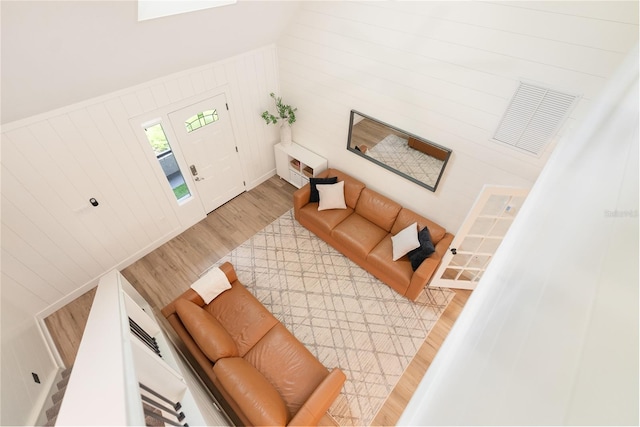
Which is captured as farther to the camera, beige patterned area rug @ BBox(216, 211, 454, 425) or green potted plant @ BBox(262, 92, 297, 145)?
green potted plant @ BBox(262, 92, 297, 145)

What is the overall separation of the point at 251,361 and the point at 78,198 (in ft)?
8.58

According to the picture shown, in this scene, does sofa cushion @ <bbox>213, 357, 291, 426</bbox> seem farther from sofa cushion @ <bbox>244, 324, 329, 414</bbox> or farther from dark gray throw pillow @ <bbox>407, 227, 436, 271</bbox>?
dark gray throw pillow @ <bbox>407, 227, 436, 271</bbox>

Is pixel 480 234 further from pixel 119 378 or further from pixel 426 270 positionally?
pixel 119 378

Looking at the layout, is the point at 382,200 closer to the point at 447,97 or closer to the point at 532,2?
the point at 447,97

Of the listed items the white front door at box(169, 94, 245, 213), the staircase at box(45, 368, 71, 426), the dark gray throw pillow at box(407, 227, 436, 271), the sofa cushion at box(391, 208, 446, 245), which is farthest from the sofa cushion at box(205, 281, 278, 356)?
the sofa cushion at box(391, 208, 446, 245)

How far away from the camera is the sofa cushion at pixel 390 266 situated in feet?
11.6

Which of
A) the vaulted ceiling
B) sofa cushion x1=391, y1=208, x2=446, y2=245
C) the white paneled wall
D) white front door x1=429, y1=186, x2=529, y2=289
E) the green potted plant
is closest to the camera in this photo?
the vaulted ceiling

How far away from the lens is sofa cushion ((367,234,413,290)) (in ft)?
11.6

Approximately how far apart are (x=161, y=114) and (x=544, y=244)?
13.0ft

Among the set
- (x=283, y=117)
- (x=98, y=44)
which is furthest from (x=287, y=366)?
(x=283, y=117)

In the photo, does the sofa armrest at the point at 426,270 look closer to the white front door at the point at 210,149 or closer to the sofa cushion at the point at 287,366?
the sofa cushion at the point at 287,366

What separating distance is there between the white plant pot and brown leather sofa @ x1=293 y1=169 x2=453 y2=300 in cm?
96

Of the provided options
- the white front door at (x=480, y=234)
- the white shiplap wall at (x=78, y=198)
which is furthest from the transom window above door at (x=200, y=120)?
the white front door at (x=480, y=234)

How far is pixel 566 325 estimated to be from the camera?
0.31m
